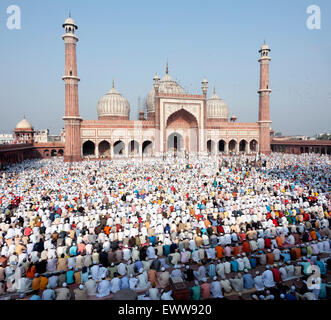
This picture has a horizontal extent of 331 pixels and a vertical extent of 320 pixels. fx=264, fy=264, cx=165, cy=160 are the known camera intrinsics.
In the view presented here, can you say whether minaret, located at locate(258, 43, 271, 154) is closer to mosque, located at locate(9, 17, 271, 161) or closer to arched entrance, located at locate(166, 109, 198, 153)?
mosque, located at locate(9, 17, 271, 161)

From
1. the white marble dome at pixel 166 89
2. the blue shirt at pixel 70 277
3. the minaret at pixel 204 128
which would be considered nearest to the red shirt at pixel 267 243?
the blue shirt at pixel 70 277

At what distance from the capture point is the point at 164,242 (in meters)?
7.36

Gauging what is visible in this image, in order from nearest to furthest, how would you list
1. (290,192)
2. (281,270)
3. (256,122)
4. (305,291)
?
1. (305,291)
2. (281,270)
3. (290,192)
4. (256,122)

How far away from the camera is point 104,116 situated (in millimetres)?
35000

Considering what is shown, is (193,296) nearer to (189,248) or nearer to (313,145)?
(189,248)

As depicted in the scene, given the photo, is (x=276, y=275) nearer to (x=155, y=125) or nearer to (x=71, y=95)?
(x=71, y=95)

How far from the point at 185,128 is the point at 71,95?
48.1ft

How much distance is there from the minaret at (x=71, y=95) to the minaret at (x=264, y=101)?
23338 mm

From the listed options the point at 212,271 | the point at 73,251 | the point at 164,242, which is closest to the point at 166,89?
the point at 164,242

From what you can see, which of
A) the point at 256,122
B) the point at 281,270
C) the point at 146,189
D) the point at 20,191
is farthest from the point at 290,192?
the point at 256,122

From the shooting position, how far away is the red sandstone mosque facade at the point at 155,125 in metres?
28.0

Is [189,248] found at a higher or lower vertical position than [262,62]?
lower

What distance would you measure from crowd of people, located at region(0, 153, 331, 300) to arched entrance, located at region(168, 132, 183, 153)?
21.5 metres

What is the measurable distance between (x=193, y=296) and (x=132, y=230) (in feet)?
11.4
